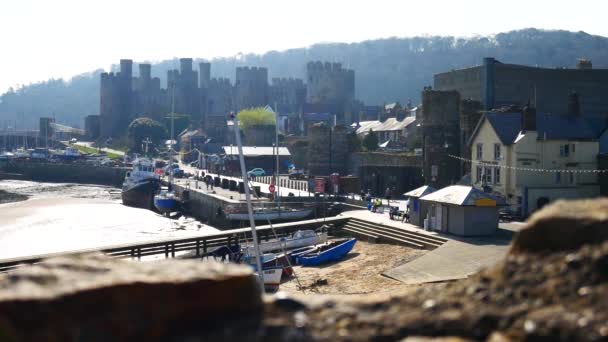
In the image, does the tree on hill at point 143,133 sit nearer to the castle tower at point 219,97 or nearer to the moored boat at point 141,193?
the castle tower at point 219,97

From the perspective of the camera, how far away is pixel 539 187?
31953 mm

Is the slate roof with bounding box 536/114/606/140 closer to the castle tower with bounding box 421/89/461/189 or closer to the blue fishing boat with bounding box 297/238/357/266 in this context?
the castle tower with bounding box 421/89/461/189

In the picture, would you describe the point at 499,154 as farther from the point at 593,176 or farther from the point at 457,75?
the point at 457,75

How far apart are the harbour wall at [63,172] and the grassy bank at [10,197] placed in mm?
15806

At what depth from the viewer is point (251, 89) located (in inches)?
5271

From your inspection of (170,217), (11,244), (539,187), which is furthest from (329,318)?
(170,217)

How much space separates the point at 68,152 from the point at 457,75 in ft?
212

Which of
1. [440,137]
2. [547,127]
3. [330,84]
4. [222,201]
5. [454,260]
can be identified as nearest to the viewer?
[454,260]

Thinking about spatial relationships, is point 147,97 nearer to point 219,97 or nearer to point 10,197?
point 219,97

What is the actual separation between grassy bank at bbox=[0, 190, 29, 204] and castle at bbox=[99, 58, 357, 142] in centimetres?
5940

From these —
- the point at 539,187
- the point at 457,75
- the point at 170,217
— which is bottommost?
the point at 170,217

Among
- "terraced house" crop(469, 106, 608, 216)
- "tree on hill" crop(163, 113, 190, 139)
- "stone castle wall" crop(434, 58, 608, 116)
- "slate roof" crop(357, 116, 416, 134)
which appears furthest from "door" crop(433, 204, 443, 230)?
"tree on hill" crop(163, 113, 190, 139)

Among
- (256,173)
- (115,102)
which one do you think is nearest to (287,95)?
(115,102)

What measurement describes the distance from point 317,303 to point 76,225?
142 ft
